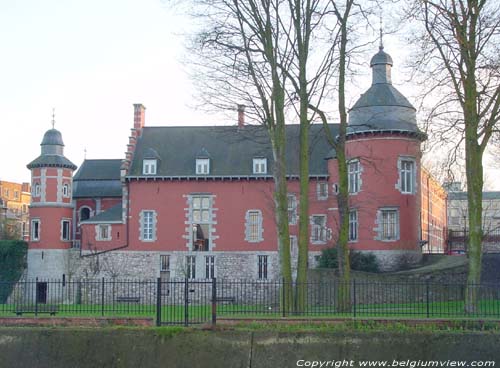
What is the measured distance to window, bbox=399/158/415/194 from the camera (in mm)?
37312

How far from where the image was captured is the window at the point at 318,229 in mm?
42031

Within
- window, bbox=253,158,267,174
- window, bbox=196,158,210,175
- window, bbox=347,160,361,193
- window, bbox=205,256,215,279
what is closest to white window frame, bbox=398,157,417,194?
window, bbox=347,160,361,193

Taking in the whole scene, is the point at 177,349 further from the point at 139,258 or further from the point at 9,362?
the point at 139,258

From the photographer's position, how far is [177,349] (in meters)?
13.8

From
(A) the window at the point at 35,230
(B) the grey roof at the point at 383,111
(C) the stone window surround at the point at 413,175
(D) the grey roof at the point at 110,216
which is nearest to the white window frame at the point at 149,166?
(D) the grey roof at the point at 110,216

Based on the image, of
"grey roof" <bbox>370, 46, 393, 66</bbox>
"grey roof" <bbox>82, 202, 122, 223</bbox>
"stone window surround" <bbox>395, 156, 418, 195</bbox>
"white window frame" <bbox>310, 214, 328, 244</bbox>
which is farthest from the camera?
"grey roof" <bbox>82, 202, 122, 223</bbox>

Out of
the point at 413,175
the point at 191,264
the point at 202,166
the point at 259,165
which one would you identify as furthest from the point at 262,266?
the point at 413,175

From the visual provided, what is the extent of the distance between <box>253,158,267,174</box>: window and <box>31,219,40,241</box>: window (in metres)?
15.0

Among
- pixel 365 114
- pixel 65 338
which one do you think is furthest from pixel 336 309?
pixel 365 114

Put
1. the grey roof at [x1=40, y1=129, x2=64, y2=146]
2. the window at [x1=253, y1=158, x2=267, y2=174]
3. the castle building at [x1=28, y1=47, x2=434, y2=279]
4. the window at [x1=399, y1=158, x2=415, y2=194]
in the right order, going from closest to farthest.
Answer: the window at [x1=399, y1=158, x2=415, y2=194] → the castle building at [x1=28, y1=47, x2=434, y2=279] → the window at [x1=253, y1=158, x2=267, y2=174] → the grey roof at [x1=40, y1=129, x2=64, y2=146]

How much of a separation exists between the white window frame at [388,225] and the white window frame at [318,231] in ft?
16.6

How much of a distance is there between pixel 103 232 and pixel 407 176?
19365mm

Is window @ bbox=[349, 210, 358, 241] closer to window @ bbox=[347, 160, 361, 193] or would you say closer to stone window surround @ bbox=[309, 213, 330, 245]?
window @ bbox=[347, 160, 361, 193]

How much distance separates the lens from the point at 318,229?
4244 cm
